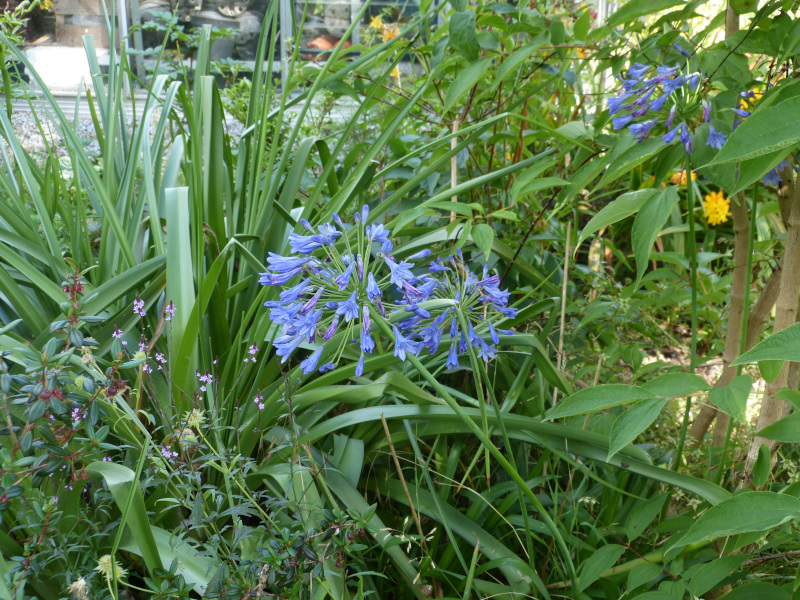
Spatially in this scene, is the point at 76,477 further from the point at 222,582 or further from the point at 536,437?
the point at 536,437

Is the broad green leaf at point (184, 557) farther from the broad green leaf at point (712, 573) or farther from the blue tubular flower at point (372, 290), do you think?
the broad green leaf at point (712, 573)

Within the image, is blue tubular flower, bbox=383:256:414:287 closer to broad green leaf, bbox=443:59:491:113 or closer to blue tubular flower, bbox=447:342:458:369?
blue tubular flower, bbox=447:342:458:369

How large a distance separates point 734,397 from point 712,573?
0.98 ft

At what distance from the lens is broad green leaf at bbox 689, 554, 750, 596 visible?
0.86 metres

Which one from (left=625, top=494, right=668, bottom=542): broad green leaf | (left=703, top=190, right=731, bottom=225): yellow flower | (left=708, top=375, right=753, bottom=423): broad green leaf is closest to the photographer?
(left=708, top=375, right=753, bottom=423): broad green leaf

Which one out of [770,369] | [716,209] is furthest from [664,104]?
[716,209]

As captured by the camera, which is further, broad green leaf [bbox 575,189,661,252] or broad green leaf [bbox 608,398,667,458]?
broad green leaf [bbox 575,189,661,252]

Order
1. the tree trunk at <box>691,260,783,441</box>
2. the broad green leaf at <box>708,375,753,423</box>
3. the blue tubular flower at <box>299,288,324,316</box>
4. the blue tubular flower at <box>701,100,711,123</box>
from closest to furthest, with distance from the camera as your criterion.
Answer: the broad green leaf at <box>708,375,753,423</box> < the blue tubular flower at <box>299,288,324,316</box> < the blue tubular flower at <box>701,100,711,123</box> < the tree trunk at <box>691,260,783,441</box>

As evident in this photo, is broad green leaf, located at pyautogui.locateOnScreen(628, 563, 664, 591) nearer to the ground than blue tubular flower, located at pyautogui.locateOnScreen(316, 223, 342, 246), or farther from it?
nearer to the ground

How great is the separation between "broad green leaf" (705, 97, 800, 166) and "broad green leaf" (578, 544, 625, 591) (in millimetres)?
619

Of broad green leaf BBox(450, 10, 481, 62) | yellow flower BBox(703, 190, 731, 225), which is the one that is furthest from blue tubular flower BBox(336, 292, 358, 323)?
yellow flower BBox(703, 190, 731, 225)

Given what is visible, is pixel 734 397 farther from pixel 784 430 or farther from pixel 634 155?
pixel 634 155

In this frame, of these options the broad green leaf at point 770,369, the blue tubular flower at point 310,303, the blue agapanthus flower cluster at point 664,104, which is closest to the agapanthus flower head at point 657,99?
the blue agapanthus flower cluster at point 664,104

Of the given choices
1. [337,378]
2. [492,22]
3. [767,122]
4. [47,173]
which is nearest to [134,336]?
[337,378]
